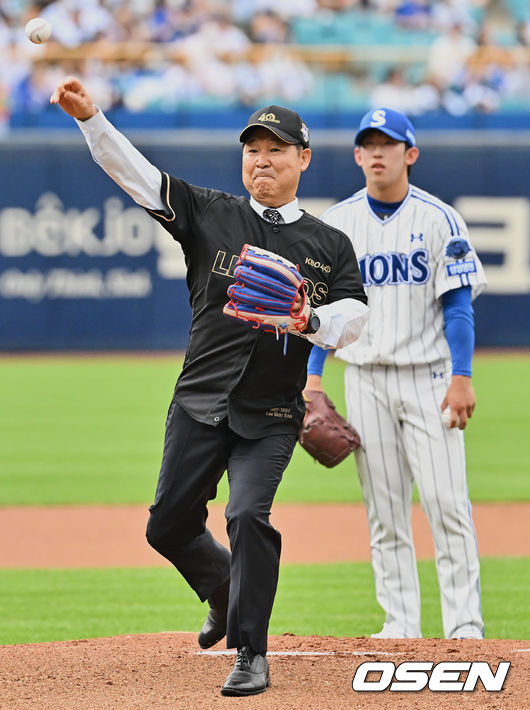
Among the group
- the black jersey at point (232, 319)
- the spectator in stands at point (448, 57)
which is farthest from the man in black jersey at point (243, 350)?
the spectator in stands at point (448, 57)

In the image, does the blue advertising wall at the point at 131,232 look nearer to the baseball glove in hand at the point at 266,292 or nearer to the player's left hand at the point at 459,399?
the player's left hand at the point at 459,399

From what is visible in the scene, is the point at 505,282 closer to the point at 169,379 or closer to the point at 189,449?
the point at 169,379

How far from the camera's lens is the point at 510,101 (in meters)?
18.5

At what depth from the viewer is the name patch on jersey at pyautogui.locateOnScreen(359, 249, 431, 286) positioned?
4.62 m

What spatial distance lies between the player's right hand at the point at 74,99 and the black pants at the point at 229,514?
100 cm

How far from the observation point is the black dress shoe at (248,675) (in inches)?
135

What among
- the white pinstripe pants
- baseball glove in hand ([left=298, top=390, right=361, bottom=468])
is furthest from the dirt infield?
baseball glove in hand ([left=298, top=390, right=361, bottom=468])

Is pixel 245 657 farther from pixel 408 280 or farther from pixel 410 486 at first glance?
pixel 408 280

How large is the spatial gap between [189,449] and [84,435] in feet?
26.5

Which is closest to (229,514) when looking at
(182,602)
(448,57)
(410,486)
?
(410,486)

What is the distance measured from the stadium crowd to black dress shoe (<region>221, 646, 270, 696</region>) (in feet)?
48.8

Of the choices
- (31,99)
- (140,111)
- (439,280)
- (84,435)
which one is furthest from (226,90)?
(439,280)

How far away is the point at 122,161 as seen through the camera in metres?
3.56

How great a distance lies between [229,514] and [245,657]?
0.44 m
